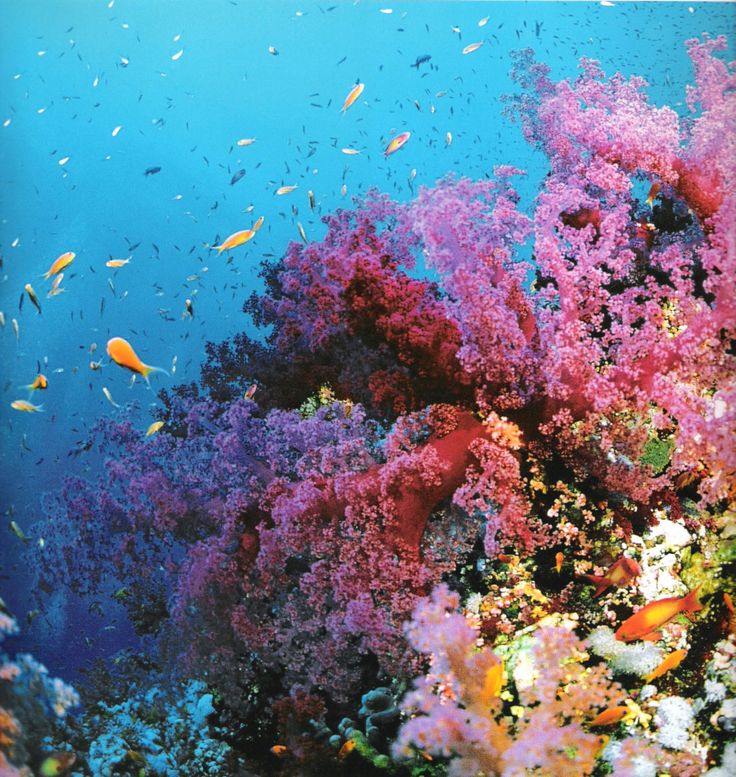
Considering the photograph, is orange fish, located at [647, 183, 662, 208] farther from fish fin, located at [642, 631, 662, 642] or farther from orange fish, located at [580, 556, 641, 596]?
fish fin, located at [642, 631, 662, 642]

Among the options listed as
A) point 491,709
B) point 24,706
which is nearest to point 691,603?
point 491,709

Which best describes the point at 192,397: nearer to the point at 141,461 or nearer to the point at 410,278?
the point at 141,461

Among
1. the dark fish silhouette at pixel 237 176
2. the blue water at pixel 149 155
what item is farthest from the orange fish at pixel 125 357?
the blue water at pixel 149 155

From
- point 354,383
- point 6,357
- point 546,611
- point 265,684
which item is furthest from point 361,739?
point 6,357

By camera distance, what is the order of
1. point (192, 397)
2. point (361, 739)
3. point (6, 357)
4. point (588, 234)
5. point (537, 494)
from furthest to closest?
point (6, 357) → point (192, 397) → point (537, 494) → point (588, 234) → point (361, 739)

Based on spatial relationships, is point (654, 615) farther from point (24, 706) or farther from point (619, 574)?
point (24, 706)

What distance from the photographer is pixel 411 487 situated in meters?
2.48

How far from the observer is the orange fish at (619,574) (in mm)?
2500

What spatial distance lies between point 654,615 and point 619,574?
1.02 ft

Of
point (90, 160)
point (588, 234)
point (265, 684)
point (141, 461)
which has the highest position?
point (90, 160)

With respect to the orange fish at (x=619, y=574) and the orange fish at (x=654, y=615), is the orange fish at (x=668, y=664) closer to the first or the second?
the orange fish at (x=654, y=615)

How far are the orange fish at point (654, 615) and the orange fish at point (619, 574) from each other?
246mm

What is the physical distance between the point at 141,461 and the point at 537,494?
2.24 m

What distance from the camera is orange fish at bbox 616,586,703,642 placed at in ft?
7.20
